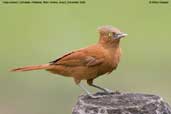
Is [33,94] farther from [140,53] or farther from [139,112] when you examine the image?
[139,112]

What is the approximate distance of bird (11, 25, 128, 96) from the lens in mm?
7465

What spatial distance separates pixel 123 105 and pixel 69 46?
4.47 m

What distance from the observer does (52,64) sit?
7664 millimetres

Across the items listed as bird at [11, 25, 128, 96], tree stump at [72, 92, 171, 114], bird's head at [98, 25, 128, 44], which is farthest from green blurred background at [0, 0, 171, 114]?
tree stump at [72, 92, 171, 114]

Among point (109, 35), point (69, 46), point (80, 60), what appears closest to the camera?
point (109, 35)

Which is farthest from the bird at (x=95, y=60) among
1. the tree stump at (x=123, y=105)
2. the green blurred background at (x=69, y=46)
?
the green blurred background at (x=69, y=46)

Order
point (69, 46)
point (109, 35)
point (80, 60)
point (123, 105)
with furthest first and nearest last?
point (69, 46) → point (80, 60) → point (109, 35) → point (123, 105)

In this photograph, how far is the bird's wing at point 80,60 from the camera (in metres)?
7.49

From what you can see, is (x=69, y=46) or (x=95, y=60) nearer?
(x=95, y=60)

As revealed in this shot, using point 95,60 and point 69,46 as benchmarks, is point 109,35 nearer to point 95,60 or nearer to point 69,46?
point 95,60

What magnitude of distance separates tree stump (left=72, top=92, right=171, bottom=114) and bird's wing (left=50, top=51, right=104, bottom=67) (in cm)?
33

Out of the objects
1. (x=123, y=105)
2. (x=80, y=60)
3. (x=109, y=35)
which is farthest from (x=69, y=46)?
(x=123, y=105)

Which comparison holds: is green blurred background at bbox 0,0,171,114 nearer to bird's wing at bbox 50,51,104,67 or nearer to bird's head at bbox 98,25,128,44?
bird's wing at bbox 50,51,104,67

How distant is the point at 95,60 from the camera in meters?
7.48
